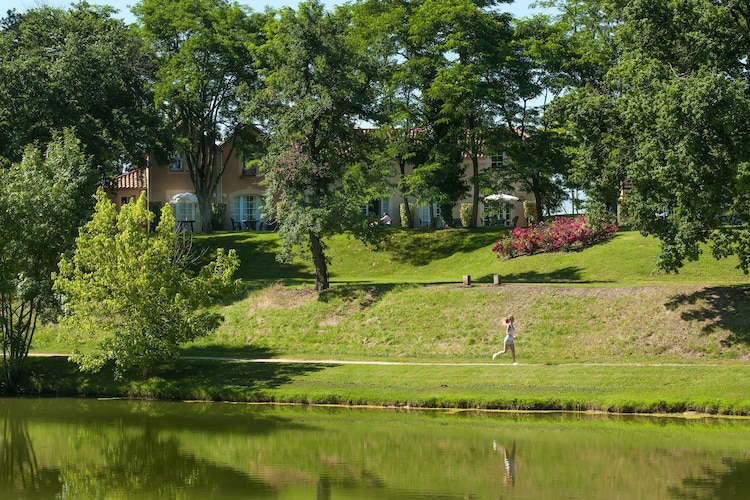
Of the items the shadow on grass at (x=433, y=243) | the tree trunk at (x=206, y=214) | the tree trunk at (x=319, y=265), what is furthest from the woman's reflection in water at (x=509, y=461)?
the tree trunk at (x=206, y=214)

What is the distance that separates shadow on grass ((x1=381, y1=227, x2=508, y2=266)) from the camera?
167 ft

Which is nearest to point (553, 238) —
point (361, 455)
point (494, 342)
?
point (494, 342)

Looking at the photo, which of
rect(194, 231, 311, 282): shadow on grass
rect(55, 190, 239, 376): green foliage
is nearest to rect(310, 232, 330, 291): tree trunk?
rect(194, 231, 311, 282): shadow on grass

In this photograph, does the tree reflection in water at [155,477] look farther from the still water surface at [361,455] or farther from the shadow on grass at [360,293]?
the shadow on grass at [360,293]

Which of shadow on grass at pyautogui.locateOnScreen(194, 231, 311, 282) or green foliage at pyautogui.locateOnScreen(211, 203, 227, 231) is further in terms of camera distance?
green foliage at pyautogui.locateOnScreen(211, 203, 227, 231)

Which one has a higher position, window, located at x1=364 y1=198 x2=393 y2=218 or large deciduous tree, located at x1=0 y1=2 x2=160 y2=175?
large deciduous tree, located at x1=0 y1=2 x2=160 y2=175

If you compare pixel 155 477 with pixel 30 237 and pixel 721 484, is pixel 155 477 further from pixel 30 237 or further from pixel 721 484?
pixel 30 237

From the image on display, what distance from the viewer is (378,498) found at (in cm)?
1772

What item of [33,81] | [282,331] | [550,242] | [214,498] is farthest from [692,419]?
[33,81]

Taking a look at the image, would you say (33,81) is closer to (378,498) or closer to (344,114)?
(344,114)

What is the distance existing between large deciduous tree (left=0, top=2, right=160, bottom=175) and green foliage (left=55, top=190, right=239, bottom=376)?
12.6m

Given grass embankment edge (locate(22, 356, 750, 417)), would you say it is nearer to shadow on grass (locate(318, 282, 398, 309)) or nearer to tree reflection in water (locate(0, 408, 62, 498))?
tree reflection in water (locate(0, 408, 62, 498))

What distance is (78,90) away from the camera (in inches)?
1844

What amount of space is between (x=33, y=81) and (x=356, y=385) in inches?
974
